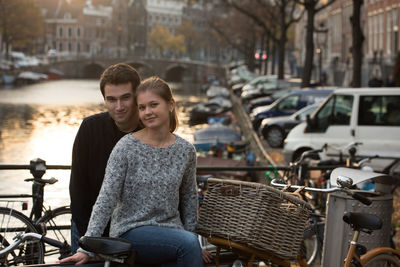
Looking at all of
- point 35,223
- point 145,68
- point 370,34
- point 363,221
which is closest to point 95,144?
point 363,221

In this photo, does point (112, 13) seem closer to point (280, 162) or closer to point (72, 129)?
point (72, 129)

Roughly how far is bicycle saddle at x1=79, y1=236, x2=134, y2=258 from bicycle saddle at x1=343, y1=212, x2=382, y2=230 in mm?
1407

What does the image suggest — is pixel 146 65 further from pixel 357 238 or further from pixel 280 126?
pixel 357 238

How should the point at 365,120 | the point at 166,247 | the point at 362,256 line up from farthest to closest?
the point at 365,120 → the point at 362,256 → the point at 166,247

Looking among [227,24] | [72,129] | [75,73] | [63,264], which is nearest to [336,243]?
[63,264]

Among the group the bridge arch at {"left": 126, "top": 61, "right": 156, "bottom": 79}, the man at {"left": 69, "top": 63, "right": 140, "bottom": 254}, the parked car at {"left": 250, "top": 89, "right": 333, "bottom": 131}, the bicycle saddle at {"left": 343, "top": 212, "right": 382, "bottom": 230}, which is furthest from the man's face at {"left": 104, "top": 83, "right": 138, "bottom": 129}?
the bridge arch at {"left": 126, "top": 61, "right": 156, "bottom": 79}

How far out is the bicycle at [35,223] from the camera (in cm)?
501

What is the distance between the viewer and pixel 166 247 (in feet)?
10.3

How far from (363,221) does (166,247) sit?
4.19 feet

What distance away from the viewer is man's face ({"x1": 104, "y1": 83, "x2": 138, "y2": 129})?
3.77 meters

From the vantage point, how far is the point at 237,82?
58562 mm

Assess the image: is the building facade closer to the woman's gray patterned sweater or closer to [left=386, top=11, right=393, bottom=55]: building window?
[left=386, top=11, right=393, bottom=55]: building window

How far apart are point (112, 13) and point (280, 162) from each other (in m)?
124

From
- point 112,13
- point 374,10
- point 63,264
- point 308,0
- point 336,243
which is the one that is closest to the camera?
point 63,264
